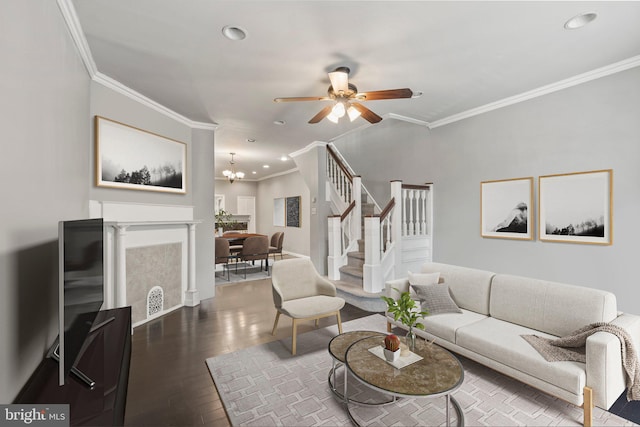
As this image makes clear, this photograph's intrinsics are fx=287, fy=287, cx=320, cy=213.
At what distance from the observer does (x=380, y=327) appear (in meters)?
3.50

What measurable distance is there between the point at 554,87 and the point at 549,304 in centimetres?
242

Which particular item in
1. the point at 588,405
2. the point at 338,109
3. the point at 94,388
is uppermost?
the point at 338,109

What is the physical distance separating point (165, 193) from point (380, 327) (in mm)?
3337

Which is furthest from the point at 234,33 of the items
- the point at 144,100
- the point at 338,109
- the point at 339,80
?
the point at 144,100

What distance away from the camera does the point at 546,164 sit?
334 centimetres

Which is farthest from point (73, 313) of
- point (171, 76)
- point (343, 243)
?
point (343, 243)

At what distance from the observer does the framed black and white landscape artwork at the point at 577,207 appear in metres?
2.90

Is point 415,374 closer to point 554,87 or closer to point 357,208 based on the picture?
point 554,87

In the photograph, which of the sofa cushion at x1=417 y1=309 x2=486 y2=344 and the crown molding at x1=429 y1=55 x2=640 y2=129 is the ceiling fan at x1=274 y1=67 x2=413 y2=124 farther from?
the sofa cushion at x1=417 y1=309 x2=486 y2=344

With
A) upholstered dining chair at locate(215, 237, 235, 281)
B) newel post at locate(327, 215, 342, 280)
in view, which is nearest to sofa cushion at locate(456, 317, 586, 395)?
newel post at locate(327, 215, 342, 280)

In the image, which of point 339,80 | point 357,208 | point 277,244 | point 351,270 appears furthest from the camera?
point 277,244

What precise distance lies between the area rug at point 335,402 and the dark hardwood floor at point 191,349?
0.53 feet

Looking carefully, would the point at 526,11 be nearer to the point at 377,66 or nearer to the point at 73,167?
the point at 377,66

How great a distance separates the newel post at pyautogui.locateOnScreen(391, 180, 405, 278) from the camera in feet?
14.2
